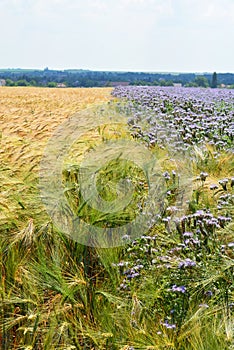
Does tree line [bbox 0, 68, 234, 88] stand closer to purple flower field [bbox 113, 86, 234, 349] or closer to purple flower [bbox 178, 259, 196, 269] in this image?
purple flower field [bbox 113, 86, 234, 349]

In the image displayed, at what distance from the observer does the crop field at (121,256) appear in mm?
2777

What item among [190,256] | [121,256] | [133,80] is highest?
[190,256]

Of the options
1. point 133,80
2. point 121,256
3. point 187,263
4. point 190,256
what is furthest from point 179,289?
point 133,80

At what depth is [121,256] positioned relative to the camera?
10.9 ft

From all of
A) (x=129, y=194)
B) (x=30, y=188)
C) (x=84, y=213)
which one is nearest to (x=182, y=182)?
(x=129, y=194)

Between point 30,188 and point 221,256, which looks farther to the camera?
point 30,188

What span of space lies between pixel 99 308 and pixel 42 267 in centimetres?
38

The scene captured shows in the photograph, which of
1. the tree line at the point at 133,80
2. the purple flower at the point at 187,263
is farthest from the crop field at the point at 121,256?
the tree line at the point at 133,80

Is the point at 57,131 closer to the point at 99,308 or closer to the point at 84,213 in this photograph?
the point at 84,213

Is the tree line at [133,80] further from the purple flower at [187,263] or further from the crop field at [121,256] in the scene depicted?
the purple flower at [187,263]

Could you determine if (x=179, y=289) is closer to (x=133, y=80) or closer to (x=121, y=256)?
(x=121, y=256)

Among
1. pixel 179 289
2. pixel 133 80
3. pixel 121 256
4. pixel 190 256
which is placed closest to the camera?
pixel 179 289

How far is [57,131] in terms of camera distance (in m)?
4.96

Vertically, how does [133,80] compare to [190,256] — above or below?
below
